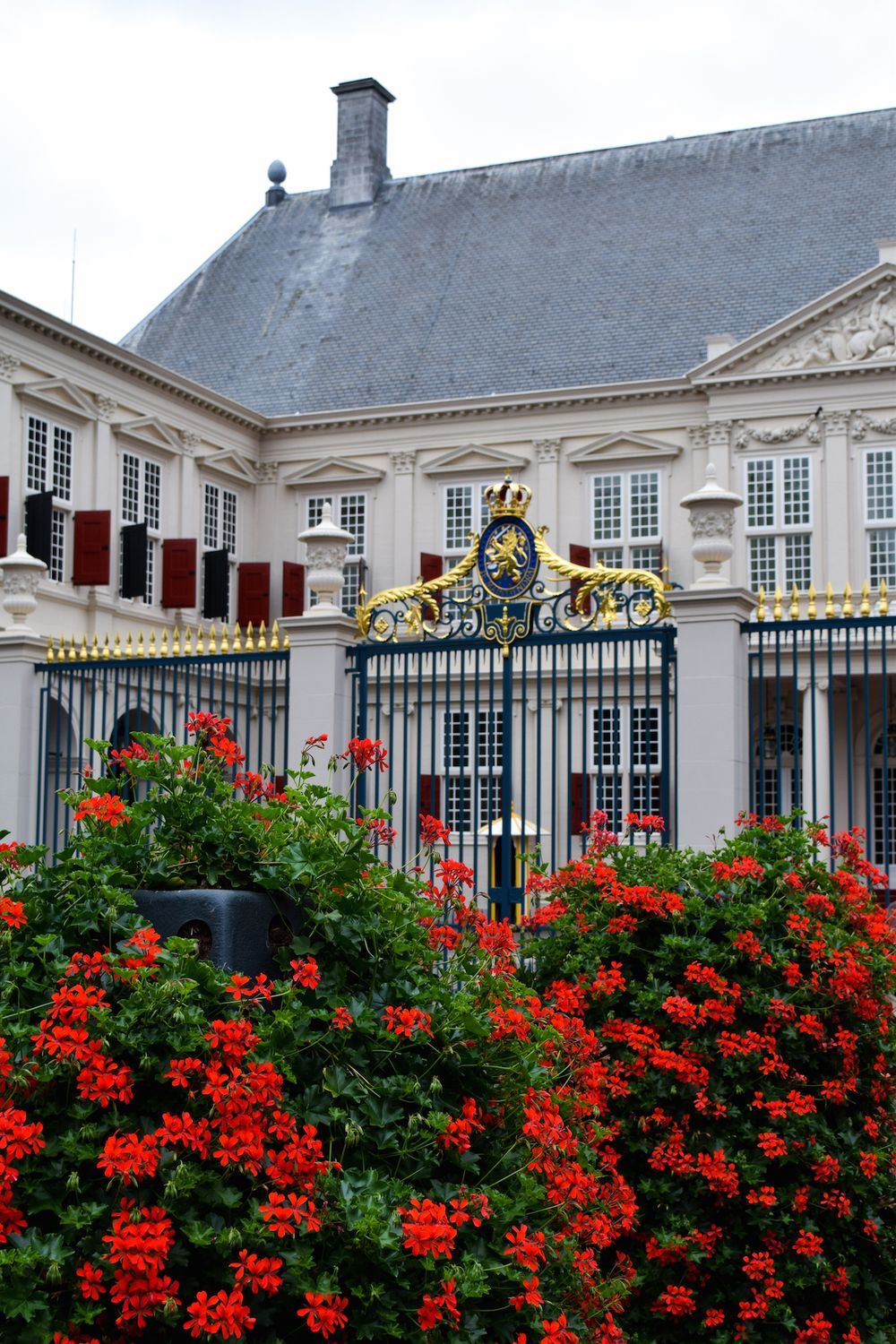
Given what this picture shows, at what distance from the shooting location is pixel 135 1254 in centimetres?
316

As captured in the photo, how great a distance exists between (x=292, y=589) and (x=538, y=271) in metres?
8.61

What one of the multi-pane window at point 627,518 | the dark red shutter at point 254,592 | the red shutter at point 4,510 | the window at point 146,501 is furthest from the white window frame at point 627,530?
the red shutter at point 4,510

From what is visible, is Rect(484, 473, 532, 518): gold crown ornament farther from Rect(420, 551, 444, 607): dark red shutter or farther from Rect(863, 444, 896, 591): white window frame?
Rect(420, 551, 444, 607): dark red shutter

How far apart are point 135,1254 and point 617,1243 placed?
2.82 metres

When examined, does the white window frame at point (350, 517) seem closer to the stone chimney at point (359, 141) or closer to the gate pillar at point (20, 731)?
the stone chimney at point (359, 141)

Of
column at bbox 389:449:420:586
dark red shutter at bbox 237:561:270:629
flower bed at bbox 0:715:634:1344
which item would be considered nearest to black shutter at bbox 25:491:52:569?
dark red shutter at bbox 237:561:270:629

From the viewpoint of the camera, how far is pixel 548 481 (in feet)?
95.3

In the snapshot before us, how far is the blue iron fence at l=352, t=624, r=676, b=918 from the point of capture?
9242 mm

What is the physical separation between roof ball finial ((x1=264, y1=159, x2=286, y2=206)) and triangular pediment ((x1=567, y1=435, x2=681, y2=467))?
1240 cm

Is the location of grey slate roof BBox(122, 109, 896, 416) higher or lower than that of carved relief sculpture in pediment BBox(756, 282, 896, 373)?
higher

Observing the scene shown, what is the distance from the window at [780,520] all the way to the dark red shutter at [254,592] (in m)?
8.67

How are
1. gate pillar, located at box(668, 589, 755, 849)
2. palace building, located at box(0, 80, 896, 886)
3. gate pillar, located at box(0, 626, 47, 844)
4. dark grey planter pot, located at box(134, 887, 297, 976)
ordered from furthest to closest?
palace building, located at box(0, 80, 896, 886)
gate pillar, located at box(0, 626, 47, 844)
gate pillar, located at box(668, 589, 755, 849)
dark grey planter pot, located at box(134, 887, 297, 976)

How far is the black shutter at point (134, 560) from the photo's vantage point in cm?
2608

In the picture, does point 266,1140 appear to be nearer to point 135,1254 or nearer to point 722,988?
point 135,1254
